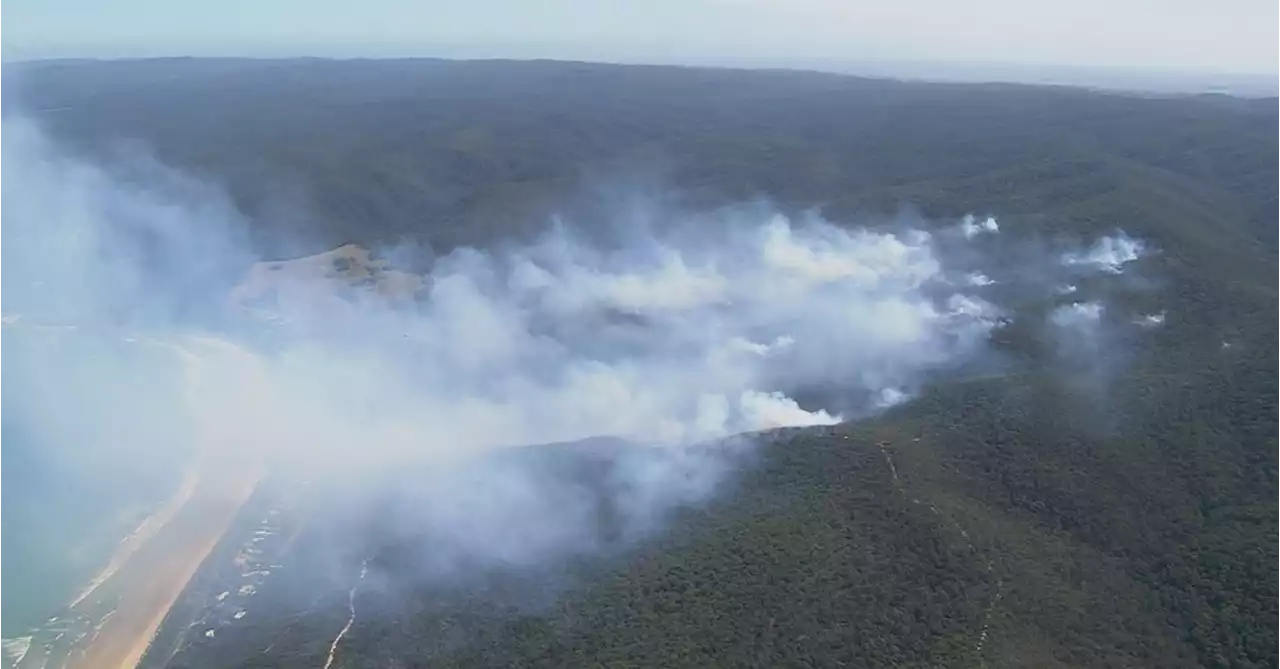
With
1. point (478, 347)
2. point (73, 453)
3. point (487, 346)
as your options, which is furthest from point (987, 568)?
point (73, 453)

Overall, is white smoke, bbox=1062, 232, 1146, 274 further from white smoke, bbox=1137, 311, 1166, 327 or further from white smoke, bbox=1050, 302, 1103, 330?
white smoke, bbox=1137, 311, 1166, 327

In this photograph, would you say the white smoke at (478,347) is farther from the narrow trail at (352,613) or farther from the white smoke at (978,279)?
the narrow trail at (352,613)

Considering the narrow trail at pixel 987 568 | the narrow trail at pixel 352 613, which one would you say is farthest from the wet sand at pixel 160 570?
the narrow trail at pixel 987 568

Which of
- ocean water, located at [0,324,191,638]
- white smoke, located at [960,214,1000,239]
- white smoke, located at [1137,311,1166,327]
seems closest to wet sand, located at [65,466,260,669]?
ocean water, located at [0,324,191,638]

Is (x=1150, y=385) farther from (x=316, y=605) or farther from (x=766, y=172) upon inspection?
(x=766, y=172)

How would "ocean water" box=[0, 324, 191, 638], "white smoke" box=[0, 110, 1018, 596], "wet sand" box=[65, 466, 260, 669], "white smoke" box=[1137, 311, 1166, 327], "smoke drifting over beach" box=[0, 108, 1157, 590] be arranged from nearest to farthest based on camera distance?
"wet sand" box=[65, 466, 260, 669], "ocean water" box=[0, 324, 191, 638], "smoke drifting over beach" box=[0, 108, 1157, 590], "white smoke" box=[0, 110, 1018, 596], "white smoke" box=[1137, 311, 1166, 327]
